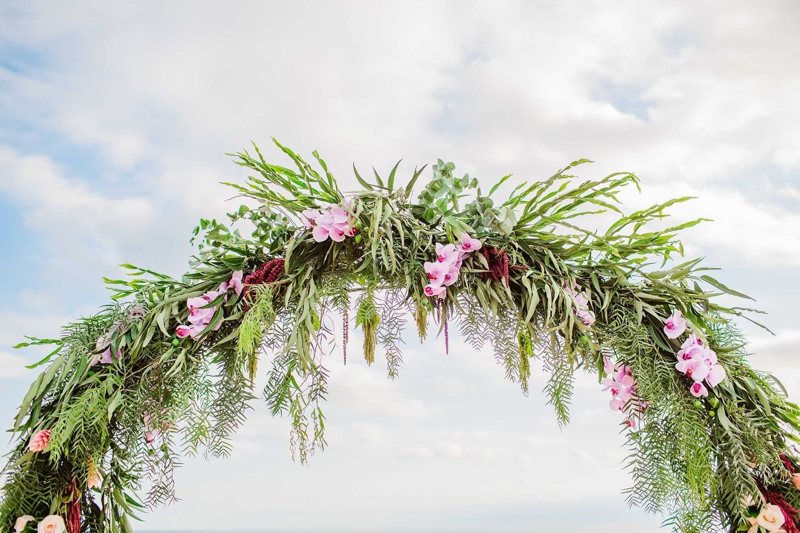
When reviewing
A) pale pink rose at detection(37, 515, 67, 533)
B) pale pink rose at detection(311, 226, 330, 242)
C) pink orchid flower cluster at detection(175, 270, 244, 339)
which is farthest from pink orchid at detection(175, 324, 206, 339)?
pale pink rose at detection(37, 515, 67, 533)

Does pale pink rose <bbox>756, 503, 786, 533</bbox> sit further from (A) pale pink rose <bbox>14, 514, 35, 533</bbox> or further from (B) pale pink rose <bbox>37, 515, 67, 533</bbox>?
(A) pale pink rose <bbox>14, 514, 35, 533</bbox>

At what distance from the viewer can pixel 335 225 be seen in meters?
2.45

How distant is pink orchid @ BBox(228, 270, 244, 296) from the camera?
8.38 ft

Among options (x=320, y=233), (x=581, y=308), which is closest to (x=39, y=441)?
(x=320, y=233)

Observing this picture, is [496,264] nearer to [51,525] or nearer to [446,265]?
[446,265]

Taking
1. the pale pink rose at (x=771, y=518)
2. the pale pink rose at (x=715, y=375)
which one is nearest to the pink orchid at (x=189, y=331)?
the pale pink rose at (x=715, y=375)

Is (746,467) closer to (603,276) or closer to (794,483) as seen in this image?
(794,483)

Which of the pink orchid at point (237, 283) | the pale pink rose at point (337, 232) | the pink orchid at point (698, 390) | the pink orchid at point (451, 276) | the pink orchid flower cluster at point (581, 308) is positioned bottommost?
the pink orchid at point (698, 390)

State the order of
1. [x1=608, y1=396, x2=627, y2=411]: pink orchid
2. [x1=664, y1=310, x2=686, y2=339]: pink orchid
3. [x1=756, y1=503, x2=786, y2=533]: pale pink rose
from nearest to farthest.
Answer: [x1=756, y1=503, x2=786, y2=533]: pale pink rose → [x1=664, y1=310, x2=686, y2=339]: pink orchid → [x1=608, y1=396, x2=627, y2=411]: pink orchid

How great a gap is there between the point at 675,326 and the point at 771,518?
2.15 ft

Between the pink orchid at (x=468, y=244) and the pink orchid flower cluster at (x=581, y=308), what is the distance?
33 cm

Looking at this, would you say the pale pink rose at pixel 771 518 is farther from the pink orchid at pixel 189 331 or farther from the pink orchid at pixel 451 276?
the pink orchid at pixel 189 331

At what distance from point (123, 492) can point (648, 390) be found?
1.74 m

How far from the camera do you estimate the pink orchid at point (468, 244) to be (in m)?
2.44
